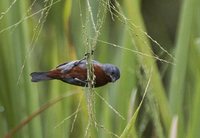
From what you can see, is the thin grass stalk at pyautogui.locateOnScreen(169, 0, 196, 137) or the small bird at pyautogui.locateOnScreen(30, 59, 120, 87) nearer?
the small bird at pyautogui.locateOnScreen(30, 59, 120, 87)

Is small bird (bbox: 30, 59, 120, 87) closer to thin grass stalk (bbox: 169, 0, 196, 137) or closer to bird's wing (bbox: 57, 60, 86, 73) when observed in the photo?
bird's wing (bbox: 57, 60, 86, 73)

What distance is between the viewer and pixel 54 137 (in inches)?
31.9

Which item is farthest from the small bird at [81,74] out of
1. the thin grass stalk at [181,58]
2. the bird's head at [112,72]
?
the thin grass stalk at [181,58]

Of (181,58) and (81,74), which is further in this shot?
(181,58)

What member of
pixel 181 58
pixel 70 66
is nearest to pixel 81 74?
pixel 70 66

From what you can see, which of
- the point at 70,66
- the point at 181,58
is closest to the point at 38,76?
the point at 70,66

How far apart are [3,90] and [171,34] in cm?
108

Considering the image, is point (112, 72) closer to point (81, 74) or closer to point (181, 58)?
point (81, 74)

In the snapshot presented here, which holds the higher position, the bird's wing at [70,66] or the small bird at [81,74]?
the bird's wing at [70,66]

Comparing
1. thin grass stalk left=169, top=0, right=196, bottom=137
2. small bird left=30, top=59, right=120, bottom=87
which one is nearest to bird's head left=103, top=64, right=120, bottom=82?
small bird left=30, top=59, right=120, bottom=87

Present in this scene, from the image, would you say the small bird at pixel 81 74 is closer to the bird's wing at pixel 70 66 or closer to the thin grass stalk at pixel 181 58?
the bird's wing at pixel 70 66

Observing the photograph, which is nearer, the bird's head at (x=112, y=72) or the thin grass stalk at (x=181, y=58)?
the bird's head at (x=112, y=72)

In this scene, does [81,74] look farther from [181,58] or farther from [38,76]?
[181,58]

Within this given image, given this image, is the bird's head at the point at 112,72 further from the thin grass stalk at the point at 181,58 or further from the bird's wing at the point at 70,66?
the thin grass stalk at the point at 181,58
